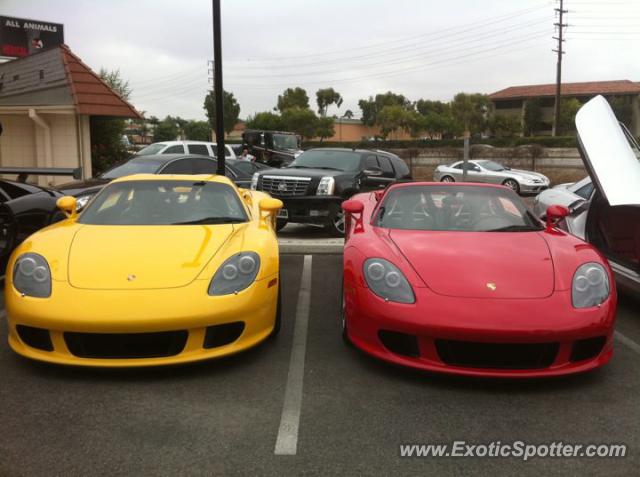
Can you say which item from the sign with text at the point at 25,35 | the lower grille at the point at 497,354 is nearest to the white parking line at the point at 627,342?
the lower grille at the point at 497,354

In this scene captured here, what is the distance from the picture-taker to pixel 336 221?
356 inches

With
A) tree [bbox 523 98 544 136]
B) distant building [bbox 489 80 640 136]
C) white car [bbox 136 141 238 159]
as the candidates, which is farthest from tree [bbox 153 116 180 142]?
white car [bbox 136 141 238 159]

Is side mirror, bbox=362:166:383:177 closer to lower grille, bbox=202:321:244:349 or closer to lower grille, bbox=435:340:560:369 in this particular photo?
lower grille, bbox=202:321:244:349

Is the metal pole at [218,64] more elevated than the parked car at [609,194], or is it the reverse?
the metal pole at [218,64]

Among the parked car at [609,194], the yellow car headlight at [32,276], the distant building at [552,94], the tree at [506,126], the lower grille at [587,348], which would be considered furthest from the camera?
the distant building at [552,94]

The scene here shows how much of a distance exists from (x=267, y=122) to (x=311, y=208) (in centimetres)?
6636

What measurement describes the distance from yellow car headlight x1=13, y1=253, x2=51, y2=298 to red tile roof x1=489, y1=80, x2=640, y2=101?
238 feet

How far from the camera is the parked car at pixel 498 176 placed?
21.7 meters

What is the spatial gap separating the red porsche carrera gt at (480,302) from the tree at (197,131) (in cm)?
9519

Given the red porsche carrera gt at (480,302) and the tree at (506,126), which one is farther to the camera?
the tree at (506,126)

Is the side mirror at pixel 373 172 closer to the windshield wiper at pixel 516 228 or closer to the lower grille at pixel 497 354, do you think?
the windshield wiper at pixel 516 228

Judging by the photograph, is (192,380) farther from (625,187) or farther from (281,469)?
(625,187)

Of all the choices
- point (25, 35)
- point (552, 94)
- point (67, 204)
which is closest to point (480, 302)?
point (67, 204)

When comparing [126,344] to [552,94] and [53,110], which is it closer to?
[53,110]
